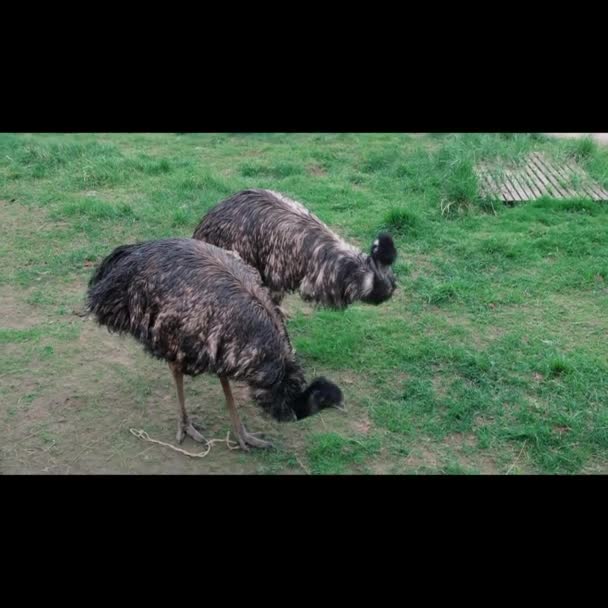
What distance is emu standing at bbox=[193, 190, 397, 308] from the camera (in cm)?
510

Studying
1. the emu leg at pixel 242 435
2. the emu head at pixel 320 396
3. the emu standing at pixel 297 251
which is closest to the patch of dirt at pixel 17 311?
the emu standing at pixel 297 251

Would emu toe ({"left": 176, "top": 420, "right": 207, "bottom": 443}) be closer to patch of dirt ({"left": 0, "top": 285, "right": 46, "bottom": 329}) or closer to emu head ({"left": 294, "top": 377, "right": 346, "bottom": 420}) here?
emu head ({"left": 294, "top": 377, "right": 346, "bottom": 420})

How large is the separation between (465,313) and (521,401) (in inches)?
52.1

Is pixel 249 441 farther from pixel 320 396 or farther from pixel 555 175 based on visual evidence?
pixel 555 175

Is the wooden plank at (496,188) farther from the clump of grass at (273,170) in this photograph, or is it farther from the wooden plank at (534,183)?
the clump of grass at (273,170)

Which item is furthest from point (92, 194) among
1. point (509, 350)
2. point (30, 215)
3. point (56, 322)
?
point (509, 350)

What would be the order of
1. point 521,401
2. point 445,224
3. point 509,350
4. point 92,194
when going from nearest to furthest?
point 521,401 → point 509,350 → point 445,224 → point 92,194

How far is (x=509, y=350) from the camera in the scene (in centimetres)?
577

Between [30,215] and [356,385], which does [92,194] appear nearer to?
[30,215]

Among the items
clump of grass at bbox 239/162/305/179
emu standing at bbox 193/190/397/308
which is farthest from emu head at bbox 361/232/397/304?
clump of grass at bbox 239/162/305/179

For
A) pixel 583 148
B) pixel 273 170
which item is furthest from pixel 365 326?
pixel 583 148

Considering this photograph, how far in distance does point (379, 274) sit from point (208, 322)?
1.42 meters

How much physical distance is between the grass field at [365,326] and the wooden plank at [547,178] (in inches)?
12.3

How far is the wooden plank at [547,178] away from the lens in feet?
28.3
